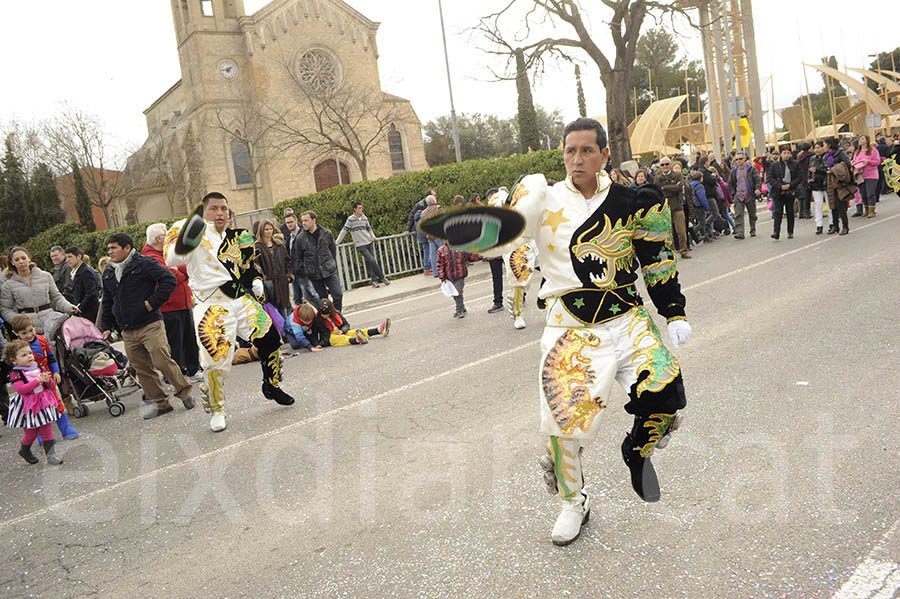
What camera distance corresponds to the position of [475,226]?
3.29 metres

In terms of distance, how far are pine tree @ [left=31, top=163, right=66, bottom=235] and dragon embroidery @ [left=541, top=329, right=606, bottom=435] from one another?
1806 inches

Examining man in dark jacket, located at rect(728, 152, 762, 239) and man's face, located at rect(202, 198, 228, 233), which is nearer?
man's face, located at rect(202, 198, 228, 233)

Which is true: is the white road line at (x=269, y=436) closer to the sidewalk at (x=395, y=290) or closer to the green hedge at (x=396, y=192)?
the sidewalk at (x=395, y=290)

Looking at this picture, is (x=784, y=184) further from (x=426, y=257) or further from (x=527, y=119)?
(x=527, y=119)

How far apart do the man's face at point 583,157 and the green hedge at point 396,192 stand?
606 inches

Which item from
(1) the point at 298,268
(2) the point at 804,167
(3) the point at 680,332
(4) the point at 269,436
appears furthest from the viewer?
(2) the point at 804,167

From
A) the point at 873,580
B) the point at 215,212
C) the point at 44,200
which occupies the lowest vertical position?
the point at 873,580

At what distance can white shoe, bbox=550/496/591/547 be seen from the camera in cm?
358

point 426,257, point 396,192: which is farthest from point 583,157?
point 396,192

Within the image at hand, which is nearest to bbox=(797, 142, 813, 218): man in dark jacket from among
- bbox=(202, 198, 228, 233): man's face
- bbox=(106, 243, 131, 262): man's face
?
bbox=(202, 198, 228, 233): man's face

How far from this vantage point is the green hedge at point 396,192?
1877cm

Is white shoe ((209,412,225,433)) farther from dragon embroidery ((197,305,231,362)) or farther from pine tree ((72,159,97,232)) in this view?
pine tree ((72,159,97,232))

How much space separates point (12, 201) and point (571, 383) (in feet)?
157

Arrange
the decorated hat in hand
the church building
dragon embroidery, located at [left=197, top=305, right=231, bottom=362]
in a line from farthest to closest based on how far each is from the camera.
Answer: the church building → dragon embroidery, located at [left=197, top=305, right=231, bottom=362] → the decorated hat in hand
